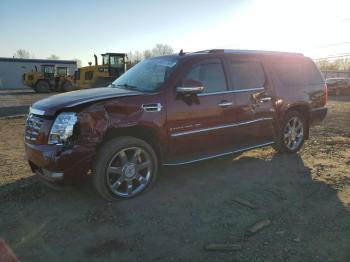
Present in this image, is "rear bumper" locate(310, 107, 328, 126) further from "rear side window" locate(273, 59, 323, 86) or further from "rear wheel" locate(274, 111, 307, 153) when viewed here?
"rear side window" locate(273, 59, 323, 86)

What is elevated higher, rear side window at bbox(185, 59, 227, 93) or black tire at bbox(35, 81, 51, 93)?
rear side window at bbox(185, 59, 227, 93)

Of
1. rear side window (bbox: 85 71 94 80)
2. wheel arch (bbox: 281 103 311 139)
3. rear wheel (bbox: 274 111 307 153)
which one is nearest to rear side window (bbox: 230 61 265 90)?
wheel arch (bbox: 281 103 311 139)

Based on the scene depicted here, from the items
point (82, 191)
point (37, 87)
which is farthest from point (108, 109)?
point (37, 87)

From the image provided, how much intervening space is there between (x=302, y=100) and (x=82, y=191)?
4.32m

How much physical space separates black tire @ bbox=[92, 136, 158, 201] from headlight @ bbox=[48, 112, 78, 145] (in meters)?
0.45

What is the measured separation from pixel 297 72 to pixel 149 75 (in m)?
3.02

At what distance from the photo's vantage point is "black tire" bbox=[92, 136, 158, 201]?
4.31 meters

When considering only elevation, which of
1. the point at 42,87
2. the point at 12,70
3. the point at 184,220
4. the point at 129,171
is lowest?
the point at 184,220

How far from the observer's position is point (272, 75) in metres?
6.24

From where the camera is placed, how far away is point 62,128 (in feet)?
13.5

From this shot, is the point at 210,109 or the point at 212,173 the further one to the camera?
the point at 212,173

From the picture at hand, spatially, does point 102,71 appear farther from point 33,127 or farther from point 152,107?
point 152,107

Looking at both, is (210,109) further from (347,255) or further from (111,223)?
(347,255)

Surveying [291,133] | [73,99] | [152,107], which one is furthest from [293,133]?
[73,99]
